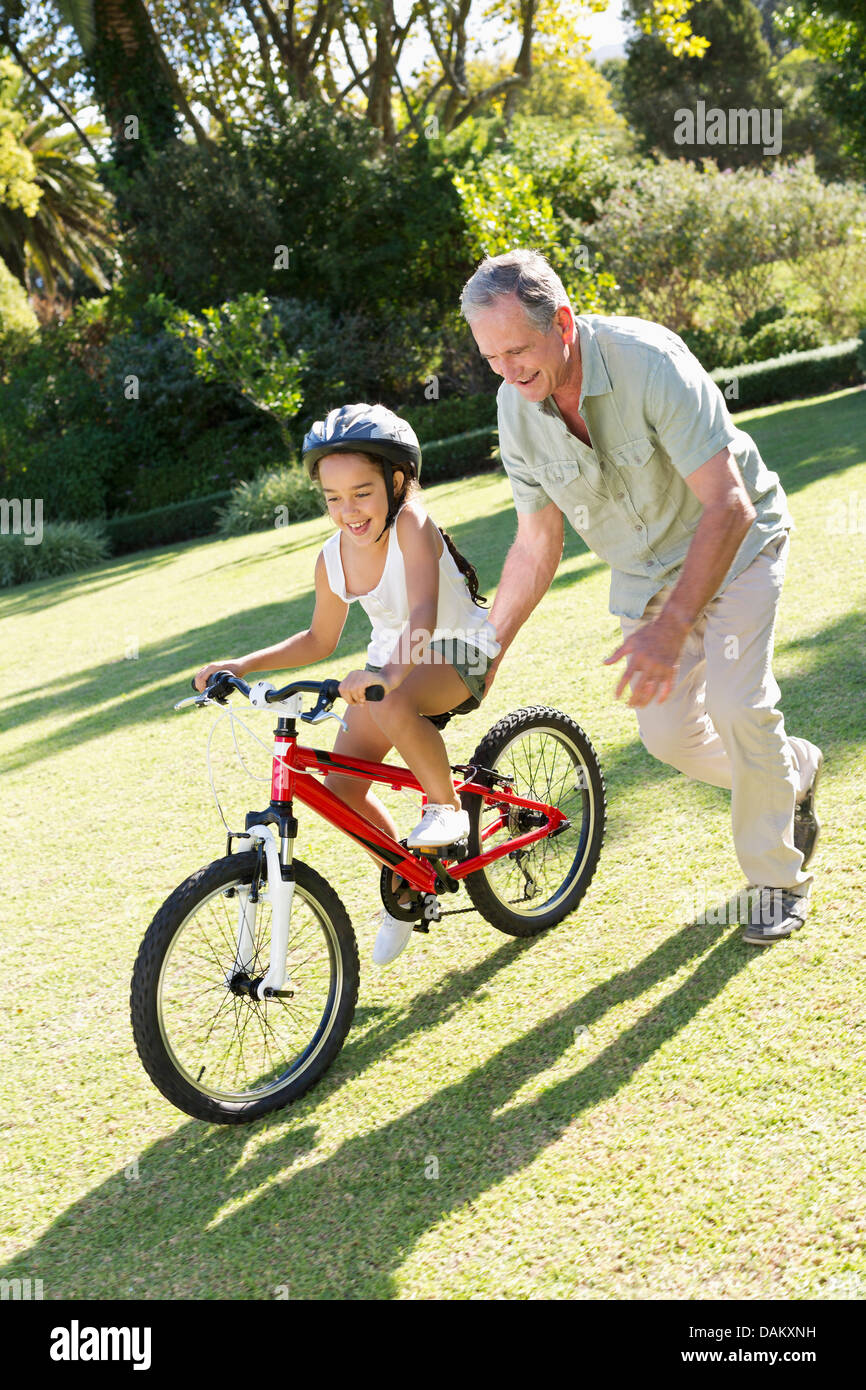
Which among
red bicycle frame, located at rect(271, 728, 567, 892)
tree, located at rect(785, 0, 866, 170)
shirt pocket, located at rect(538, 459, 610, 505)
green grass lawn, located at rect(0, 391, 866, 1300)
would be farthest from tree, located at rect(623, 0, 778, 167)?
red bicycle frame, located at rect(271, 728, 567, 892)

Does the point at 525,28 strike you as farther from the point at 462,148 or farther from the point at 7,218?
the point at 7,218

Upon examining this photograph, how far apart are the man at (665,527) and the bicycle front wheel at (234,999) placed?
992 millimetres

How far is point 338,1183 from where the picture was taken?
2.86m

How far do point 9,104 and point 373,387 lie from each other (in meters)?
11.8

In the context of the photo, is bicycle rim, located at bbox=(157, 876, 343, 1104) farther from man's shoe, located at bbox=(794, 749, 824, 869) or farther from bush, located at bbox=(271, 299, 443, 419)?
bush, located at bbox=(271, 299, 443, 419)

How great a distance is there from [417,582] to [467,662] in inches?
13.5

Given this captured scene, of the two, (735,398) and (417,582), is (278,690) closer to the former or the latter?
(417,582)

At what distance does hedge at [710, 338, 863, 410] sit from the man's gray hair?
16088 mm

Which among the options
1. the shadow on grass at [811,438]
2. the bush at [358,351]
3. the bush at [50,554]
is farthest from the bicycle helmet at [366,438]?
the bush at [358,351]

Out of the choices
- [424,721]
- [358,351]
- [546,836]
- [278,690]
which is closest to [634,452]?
[424,721]

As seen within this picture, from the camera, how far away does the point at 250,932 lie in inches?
120

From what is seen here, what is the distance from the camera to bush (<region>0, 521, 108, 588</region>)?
18.7 metres

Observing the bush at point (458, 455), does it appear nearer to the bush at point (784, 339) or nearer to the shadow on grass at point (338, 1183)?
the bush at point (784, 339)

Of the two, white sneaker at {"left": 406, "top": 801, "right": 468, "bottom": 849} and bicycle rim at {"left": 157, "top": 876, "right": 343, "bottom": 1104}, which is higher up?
white sneaker at {"left": 406, "top": 801, "right": 468, "bottom": 849}
